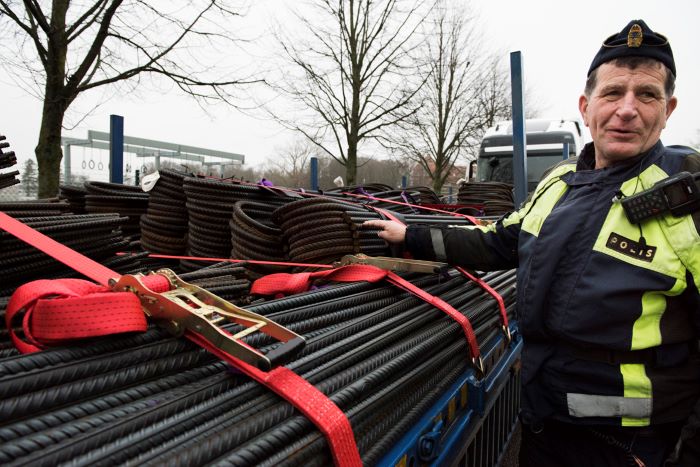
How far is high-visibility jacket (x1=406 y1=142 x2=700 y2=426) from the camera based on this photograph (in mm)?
1370

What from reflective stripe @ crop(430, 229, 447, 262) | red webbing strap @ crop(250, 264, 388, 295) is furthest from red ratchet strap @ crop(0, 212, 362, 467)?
reflective stripe @ crop(430, 229, 447, 262)

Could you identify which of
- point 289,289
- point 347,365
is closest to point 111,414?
point 347,365

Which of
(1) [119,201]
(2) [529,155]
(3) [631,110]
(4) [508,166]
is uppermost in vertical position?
(2) [529,155]

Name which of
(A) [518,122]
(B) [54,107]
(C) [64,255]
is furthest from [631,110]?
(B) [54,107]

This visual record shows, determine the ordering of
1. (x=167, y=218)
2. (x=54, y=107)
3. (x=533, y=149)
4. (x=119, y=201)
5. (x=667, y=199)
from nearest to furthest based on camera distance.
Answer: (x=667, y=199) → (x=167, y=218) → (x=119, y=201) → (x=54, y=107) → (x=533, y=149)

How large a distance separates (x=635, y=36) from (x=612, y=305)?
34.6 inches

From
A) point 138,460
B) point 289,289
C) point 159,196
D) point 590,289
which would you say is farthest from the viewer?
point 159,196

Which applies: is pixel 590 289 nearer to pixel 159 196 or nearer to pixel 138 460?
pixel 138 460

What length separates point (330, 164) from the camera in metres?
40.3

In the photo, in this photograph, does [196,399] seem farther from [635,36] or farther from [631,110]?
[635,36]

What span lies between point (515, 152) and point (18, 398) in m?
4.15

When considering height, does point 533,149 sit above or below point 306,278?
above

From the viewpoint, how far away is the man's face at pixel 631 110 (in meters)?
1.52

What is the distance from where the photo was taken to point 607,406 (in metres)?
1.44
